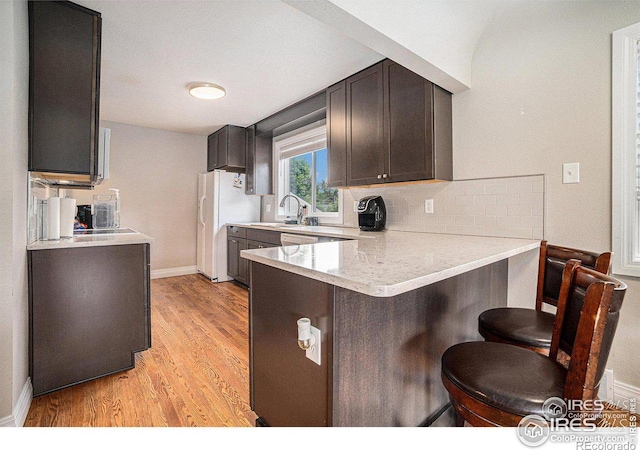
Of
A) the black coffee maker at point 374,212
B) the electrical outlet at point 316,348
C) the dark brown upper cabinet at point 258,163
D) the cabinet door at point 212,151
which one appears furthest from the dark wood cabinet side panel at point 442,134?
the cabinet door at point 212,151

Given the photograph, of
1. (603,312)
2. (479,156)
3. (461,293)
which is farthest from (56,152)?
(479,156)

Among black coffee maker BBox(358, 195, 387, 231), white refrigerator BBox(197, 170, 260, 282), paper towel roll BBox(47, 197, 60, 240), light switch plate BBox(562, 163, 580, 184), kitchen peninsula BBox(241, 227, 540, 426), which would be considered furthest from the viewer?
white refrigerator BBox(197, 170, 260, 282)

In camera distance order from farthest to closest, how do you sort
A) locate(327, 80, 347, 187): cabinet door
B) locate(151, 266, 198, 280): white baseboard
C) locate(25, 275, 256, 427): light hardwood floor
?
locate(151, 266, 198, 280): white baseboard → locate(327, 80, 347, 187): cabinet door → locate(25, 275, 256, 427): light hardwood floor

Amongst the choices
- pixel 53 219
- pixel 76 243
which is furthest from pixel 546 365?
pixel 53 219

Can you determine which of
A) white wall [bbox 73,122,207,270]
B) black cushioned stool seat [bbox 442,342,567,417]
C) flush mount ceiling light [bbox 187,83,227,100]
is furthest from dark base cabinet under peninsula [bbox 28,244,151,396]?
white wall [bbox 73,122,207,270]

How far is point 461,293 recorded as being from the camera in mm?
1556

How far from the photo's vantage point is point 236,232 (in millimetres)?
4441

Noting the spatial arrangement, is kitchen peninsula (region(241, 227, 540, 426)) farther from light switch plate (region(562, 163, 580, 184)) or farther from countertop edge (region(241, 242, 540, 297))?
light switch plate (region(562, 163, 580, 184))

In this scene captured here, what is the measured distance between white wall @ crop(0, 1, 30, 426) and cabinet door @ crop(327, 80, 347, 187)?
7.39ft

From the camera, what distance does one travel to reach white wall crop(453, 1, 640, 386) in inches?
68.4

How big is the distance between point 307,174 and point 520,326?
334 centimetres

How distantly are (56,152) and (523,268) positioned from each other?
3016mm

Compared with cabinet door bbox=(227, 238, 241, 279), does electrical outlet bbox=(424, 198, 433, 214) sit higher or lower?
higher

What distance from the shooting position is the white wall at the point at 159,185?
4594 mm
